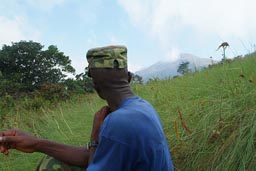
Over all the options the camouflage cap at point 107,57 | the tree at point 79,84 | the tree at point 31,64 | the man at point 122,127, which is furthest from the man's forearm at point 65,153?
the tree at point 31,64

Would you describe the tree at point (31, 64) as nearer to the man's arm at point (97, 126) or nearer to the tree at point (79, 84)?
the tree at point (79, 84)

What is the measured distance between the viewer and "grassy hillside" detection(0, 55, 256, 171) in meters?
2.46

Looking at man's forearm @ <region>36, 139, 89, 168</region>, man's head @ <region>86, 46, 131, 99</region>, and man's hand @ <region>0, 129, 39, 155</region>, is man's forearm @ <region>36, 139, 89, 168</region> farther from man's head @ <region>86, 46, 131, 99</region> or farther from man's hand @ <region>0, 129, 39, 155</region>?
man's head @ <region>86, 46, 131, 99</region>

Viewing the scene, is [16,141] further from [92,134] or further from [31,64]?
[31,64]

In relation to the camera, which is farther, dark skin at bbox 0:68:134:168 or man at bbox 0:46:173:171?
dark skin at bbox 0:68:134:168

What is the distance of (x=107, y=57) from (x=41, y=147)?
24.1 inches

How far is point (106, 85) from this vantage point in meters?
1.79

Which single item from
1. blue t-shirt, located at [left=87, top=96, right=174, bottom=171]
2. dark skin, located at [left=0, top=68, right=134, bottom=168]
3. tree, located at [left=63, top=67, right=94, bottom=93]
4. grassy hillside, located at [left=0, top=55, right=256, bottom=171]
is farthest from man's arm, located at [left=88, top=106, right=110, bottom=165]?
tree, located at [left=63, top=67, right=94, bottom=93]

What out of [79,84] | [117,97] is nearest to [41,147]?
[117,97]

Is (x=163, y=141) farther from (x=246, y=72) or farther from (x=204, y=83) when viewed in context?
(x=204, y=83)

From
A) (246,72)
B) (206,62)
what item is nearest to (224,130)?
(246,72)

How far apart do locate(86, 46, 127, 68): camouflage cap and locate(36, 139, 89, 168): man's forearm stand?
1.65ft

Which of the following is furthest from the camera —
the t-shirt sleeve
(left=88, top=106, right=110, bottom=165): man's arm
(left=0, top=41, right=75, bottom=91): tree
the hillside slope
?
(left=0, top=41, right=75, bottom=91): tree

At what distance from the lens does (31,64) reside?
11.6 metres
